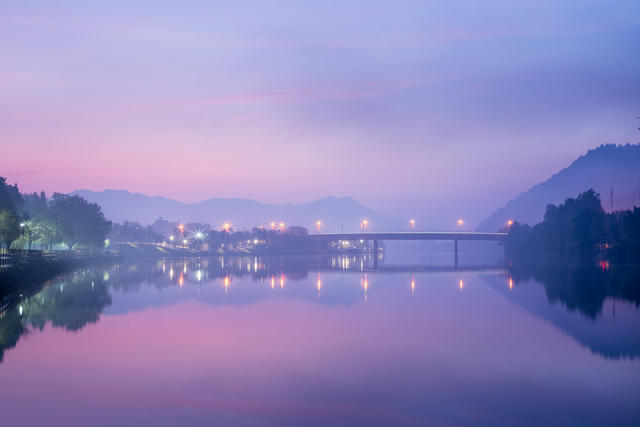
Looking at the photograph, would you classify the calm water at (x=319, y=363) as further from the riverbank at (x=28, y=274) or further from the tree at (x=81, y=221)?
the tree at (x=81, y=221)

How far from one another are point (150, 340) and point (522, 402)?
18.2 metres

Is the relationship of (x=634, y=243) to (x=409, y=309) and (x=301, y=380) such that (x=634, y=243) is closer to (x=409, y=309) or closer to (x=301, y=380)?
(x=409, y=309)

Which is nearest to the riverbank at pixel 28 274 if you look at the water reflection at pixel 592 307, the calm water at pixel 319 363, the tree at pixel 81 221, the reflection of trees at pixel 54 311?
the reflection of trees at pixel 54 311

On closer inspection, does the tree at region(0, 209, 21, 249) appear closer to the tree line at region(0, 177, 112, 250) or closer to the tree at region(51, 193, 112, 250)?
the tree line at region(0, 177, 112, 250)

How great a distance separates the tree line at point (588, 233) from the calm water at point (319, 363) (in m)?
70.0

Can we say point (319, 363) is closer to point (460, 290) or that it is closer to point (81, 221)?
point (460, 290)

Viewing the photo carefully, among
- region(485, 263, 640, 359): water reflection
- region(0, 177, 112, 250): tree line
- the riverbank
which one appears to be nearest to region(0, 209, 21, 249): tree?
region(0, 177, 112, 250): tree line

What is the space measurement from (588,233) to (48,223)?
105 meters

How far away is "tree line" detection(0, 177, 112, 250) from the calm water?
45.2 meters

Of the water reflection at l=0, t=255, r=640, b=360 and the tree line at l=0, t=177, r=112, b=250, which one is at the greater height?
the tree line at l=0, t=177, r=112, b=250

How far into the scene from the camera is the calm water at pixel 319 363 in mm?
16125

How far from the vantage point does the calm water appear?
16.1 meters

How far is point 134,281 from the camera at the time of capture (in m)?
68.8

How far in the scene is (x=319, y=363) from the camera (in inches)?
889
